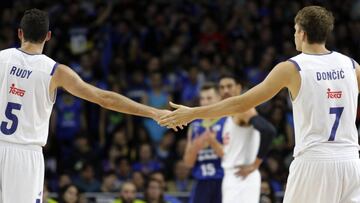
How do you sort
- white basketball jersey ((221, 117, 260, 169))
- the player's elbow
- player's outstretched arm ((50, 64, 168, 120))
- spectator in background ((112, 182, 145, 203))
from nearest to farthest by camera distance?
1. player's outstretched arm ((50, 64, 168, 120))
2. the player's elbow
3. white basketball jersey ((221, 117, 260, 169))
4. spectator in background ((112, 182, 145, 203))

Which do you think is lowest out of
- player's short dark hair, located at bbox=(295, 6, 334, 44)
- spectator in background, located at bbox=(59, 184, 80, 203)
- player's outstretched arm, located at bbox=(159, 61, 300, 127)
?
spectator in background, located at bbox=(59, 184, 80, 203)

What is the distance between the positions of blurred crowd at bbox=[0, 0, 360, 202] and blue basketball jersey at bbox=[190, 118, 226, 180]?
312cm

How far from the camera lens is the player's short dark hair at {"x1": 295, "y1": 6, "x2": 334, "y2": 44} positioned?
7668 millimetres

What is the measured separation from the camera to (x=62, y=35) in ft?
60.2

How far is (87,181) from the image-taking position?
15953 millimetres

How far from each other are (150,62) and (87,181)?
3358 millimetres

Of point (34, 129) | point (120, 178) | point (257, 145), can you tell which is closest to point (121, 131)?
point (120, 178)

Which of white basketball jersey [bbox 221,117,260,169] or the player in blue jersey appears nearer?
white basketball jersey [bbox 221,117,260,169]

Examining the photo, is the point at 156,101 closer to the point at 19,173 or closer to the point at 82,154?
the point at 82,154

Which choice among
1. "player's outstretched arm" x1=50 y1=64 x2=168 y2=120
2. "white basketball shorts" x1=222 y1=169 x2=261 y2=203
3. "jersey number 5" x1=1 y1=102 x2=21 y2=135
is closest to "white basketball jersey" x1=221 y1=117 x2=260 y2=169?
"white basketball shorts" x1=222 y1=169 x2=261 y2=203

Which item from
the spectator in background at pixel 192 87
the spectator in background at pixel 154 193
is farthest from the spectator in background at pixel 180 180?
the spectator in background at pixel 154 193

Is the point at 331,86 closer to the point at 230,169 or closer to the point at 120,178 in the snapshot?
the point at 230,169

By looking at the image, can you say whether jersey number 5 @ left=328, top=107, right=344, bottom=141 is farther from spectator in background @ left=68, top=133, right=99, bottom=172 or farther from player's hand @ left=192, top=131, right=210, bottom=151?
spectator in background @ left=68, top=133, right=99, bottom=172

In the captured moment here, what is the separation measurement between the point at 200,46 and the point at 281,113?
3.26 meters
